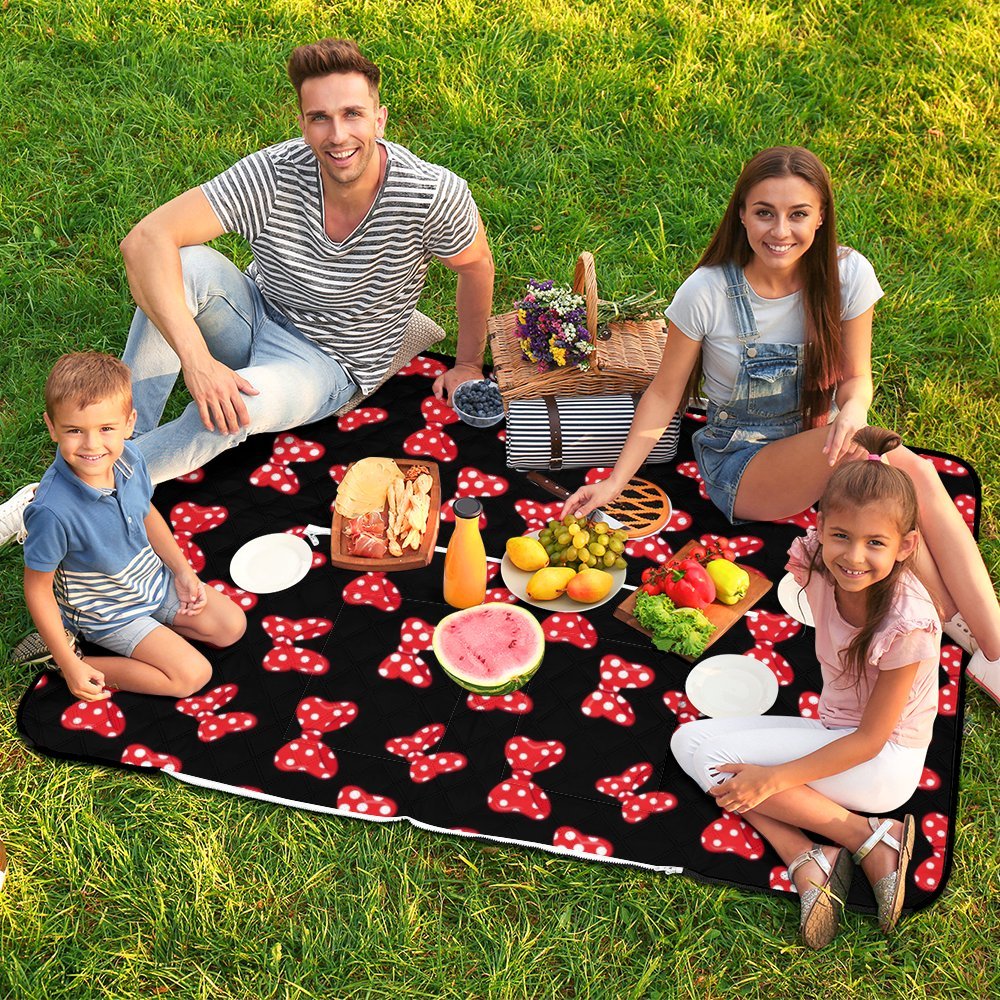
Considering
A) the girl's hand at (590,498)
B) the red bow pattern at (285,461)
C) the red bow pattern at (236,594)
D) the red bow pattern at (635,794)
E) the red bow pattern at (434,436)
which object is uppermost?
the girl's hand at (590,498)

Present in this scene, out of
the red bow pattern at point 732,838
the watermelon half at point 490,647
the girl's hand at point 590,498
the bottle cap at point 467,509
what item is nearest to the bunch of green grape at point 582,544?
the girl's hand at point 590,498

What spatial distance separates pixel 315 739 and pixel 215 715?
0.38 m

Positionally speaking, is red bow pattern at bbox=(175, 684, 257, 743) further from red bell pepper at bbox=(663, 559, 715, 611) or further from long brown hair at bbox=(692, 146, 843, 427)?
long brown hair at bbox=(692, 146, 843, 427)

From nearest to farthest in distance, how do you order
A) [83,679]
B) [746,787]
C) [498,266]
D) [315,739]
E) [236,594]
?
[746,787] → [83,679] → [315,739] → [236,594] → [498,266]

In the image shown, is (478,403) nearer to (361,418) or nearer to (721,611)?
(361,418)

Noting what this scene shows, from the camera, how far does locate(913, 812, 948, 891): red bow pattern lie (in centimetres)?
352

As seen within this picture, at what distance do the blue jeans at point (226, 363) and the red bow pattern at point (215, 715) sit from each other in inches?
40.9

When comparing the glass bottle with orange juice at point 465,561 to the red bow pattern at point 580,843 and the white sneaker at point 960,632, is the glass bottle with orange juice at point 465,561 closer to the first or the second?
the red bow pattern at point 580,843

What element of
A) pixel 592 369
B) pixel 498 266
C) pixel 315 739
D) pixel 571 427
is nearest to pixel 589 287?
pixel 592 369

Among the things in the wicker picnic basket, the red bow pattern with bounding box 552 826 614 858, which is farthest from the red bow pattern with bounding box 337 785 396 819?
the wicker picnic basket

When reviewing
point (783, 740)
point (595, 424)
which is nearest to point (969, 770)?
point (783, 740)

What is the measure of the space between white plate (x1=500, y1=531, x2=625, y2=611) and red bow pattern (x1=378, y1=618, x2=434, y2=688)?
36 centimetres

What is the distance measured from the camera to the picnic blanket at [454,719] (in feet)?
12.0

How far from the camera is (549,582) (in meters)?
4.21
